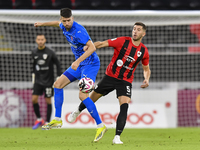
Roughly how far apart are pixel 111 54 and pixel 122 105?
18.7 ft

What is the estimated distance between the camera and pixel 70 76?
528cm

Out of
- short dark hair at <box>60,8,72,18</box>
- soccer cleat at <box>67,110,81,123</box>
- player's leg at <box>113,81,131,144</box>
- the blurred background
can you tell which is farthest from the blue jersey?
the blurred background

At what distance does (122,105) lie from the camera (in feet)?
16.4

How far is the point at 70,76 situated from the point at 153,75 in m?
6.52

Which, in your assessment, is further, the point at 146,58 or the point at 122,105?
the point at 146,58

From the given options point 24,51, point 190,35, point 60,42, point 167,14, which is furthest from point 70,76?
point 190,35

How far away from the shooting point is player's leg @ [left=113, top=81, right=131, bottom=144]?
485 cm

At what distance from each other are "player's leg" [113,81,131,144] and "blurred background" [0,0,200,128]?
3.52m
